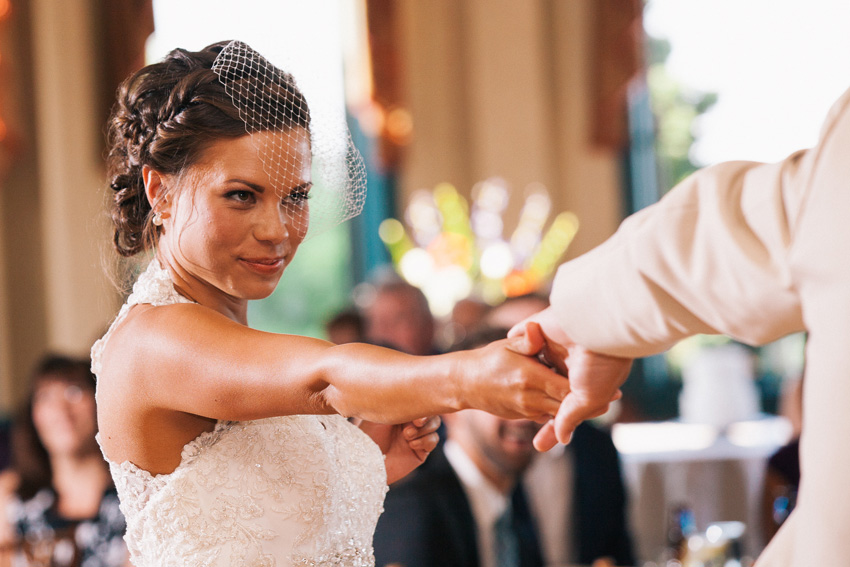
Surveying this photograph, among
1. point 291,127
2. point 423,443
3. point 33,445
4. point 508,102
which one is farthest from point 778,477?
point 508,102

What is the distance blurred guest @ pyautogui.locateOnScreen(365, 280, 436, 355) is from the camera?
4.88 metres

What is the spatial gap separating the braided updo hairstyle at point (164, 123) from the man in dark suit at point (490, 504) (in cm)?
133

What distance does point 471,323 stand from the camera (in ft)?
17.9

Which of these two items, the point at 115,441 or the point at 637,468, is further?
the point at 637,468

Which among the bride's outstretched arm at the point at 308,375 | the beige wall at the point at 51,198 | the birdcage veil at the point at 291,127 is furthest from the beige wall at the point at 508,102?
the bride's outstretched arm at the point at 308,375

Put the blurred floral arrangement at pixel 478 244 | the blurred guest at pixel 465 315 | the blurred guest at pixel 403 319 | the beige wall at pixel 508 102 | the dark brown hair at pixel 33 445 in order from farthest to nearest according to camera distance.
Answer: the beige wall at pixel 508 102 → the blurred floral arrangement at pixel 478 244 → the blurred guest at pixel 465 315 → the blurred guest at pixel 403 319 → the dark brown hair at pixel 33 445

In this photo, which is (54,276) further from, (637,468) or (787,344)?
(787,344)

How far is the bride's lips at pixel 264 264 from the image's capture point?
1.55 meters

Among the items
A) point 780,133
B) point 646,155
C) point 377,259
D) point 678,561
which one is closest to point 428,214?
point 377,259

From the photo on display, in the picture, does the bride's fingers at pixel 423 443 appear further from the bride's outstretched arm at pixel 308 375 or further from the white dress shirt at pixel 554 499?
the white dress shirt at pixel 554 499

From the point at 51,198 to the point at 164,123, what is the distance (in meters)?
5.97

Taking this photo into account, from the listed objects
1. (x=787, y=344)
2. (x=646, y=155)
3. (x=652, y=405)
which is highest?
(x=646, y=155)

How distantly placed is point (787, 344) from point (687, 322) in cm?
621

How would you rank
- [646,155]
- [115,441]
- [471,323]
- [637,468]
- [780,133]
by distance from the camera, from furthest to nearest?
[646,155], [780,133], [471,323], [637,468], [115,441]
